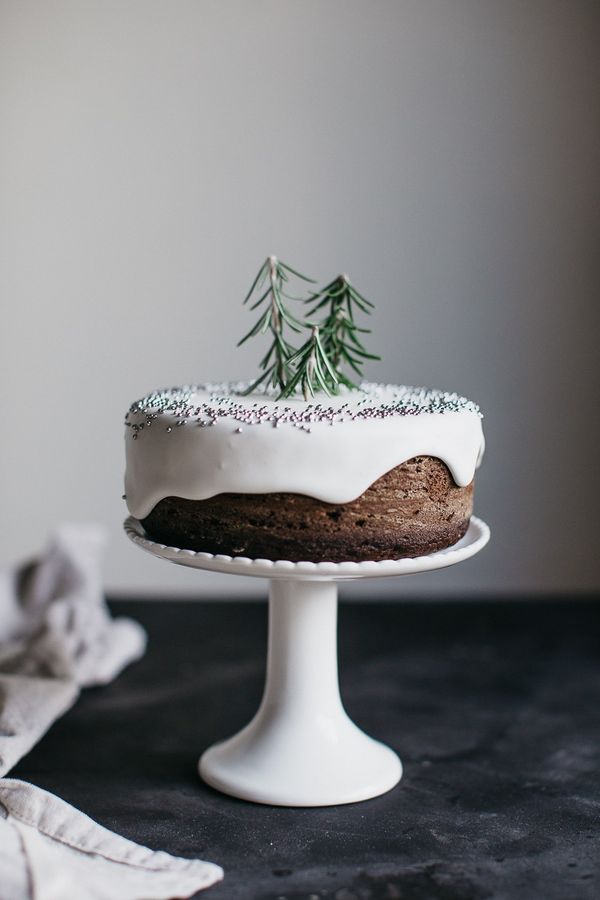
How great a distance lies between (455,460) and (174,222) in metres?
1.22

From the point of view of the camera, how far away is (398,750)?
1474mm

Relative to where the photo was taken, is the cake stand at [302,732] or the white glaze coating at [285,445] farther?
the cake stand at [302,732]

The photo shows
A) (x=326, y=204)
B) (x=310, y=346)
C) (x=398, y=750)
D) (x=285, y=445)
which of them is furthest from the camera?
(x=326, y=204)

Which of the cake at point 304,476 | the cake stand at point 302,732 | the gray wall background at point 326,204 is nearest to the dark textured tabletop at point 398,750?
the cake stand at point 302,732

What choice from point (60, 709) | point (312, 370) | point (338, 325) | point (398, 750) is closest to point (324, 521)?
point (312, 370)

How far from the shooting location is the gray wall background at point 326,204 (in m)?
2.17

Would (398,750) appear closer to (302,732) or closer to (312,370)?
(302,732)

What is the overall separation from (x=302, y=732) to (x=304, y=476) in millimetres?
377

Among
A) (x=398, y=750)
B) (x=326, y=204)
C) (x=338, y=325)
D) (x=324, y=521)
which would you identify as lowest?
(x=398, y=750)

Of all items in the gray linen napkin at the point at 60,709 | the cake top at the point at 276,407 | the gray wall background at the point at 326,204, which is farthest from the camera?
the gray wall background at the point at 326,204

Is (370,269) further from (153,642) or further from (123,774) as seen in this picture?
(123,774)

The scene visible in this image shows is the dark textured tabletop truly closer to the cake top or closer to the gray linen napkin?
the gray linen napkin

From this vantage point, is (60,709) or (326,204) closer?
(60,709)

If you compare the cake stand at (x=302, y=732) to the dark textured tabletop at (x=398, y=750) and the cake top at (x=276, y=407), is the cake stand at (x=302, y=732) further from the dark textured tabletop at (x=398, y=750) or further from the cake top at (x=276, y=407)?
the cake top at (x=276, y=407)
